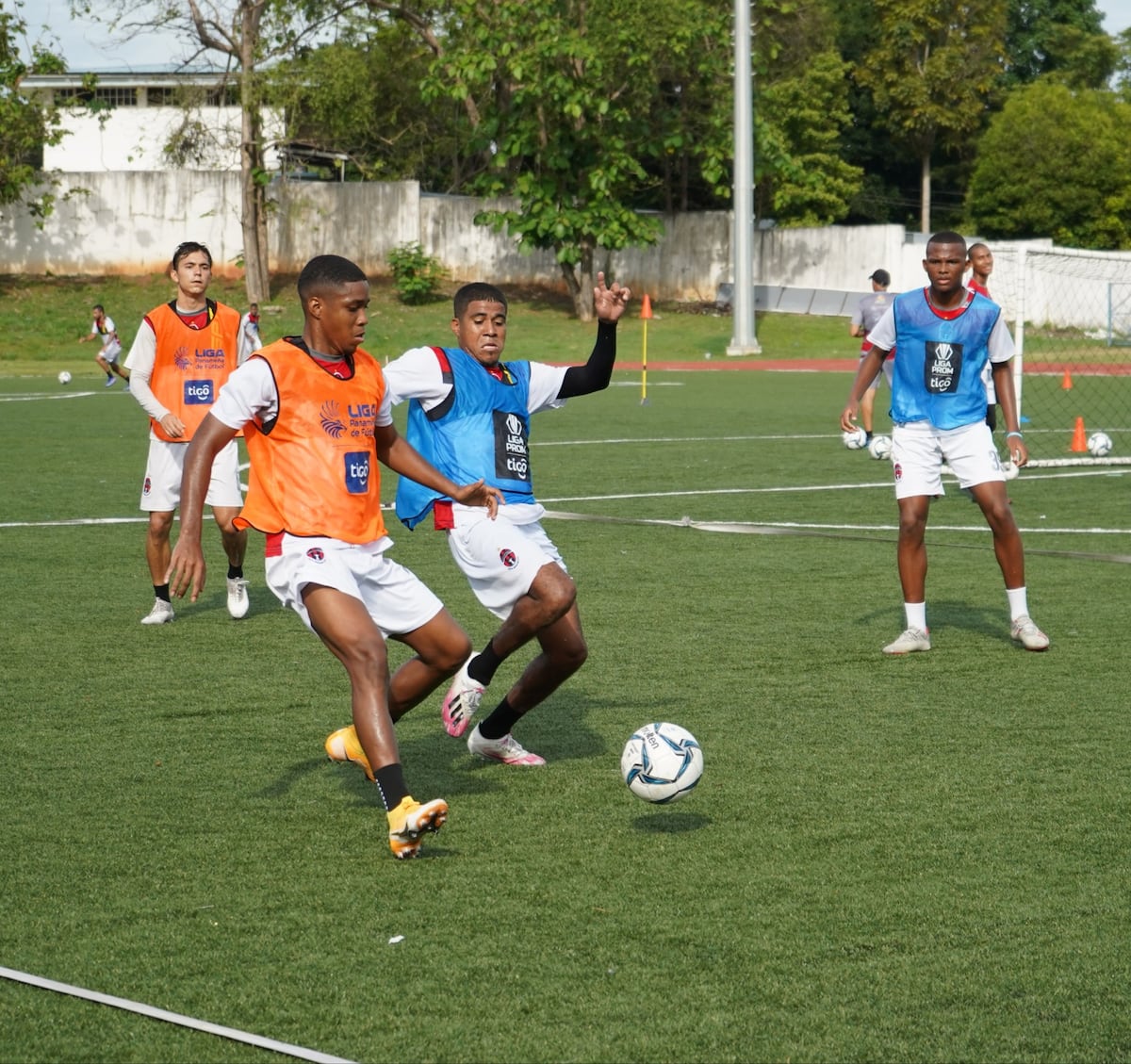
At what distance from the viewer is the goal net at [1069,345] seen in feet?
63.4

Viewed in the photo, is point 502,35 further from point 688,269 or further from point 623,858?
point 623,858

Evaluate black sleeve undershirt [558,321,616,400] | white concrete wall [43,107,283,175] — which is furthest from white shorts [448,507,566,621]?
white concrete wall [43,107,283,175]

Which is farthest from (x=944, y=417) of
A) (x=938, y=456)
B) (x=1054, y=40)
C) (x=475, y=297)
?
(x=1054, y=40)

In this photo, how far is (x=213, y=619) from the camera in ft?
32.8

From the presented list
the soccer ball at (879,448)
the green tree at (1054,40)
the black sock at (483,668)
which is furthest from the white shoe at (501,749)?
the green tree at (1054,40)

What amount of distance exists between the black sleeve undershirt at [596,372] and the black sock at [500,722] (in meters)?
1.29

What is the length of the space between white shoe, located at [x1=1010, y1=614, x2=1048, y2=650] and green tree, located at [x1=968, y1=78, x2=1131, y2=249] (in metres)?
46.4

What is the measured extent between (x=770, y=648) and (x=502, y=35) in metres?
36.3

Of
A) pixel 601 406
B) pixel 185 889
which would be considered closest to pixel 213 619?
pixel 185 889

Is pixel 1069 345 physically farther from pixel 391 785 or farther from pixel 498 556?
pixel 391 785

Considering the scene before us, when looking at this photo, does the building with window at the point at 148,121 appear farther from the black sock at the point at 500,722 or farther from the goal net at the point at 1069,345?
the black sock at the point at 500,722

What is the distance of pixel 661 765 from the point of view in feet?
18.7

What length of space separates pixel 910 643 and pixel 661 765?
3.42m

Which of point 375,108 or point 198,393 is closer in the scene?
point 198,393
